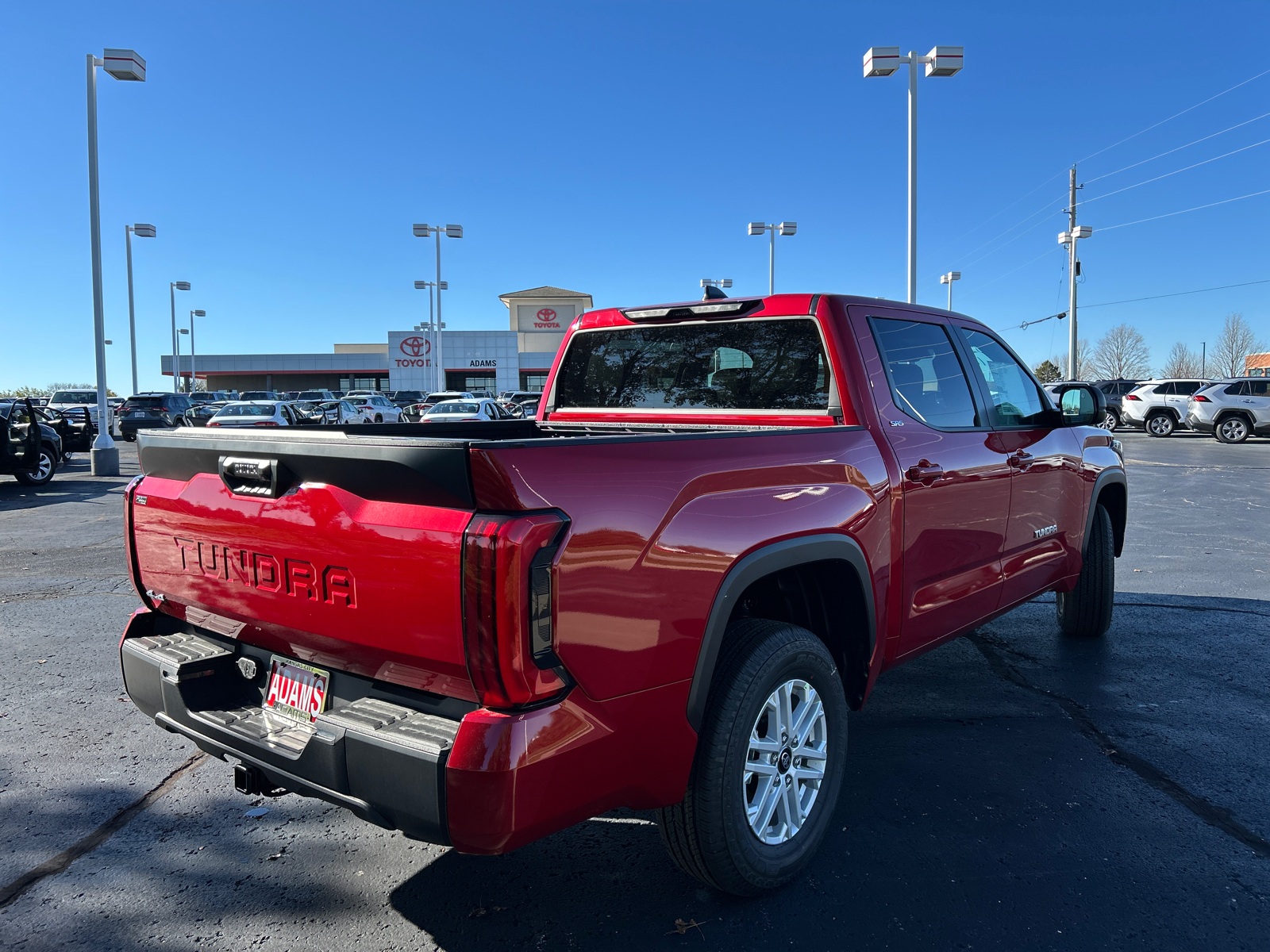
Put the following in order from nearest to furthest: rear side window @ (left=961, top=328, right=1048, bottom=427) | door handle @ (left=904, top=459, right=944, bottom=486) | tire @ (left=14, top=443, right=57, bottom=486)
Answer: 1. door handle @ (left=904, top=459, right=944, bottom=486)
2. rear side window @ (left=961, top=328, right=1048, bottom=427)
3. tire @ (left=14, top=443, right=57, bottom=486)

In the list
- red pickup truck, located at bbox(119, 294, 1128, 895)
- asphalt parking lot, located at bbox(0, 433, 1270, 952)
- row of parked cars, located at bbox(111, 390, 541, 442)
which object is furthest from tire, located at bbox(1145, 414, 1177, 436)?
red pickup truck, located at bbox(119, 294, 1128, 895)

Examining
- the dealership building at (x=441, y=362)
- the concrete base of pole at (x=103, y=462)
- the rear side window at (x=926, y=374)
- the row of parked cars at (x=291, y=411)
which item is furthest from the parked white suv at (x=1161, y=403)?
the dealership building at (x=441, y=362)

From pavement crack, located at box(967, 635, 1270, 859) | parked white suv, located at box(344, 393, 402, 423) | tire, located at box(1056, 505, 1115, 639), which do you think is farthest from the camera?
parked white suv, located at box(344, 393, 402, 423)

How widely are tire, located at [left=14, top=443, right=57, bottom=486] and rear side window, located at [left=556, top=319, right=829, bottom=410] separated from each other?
1452 centimetres


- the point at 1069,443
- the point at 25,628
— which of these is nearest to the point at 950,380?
the point at 1069,443

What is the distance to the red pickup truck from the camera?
81.3 inches

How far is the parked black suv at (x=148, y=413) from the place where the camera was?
28.8m

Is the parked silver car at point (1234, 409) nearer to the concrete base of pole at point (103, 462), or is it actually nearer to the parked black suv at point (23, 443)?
the concrete base of pole at point (103, 462)

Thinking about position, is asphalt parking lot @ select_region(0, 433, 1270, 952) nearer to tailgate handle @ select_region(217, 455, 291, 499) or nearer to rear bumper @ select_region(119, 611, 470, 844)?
rear bumper @ select_region(119, 611, 470, 844)

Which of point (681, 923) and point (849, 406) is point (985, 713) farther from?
point (681, 923)

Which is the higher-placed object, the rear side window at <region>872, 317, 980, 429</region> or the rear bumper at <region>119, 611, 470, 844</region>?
the rear side window at <region>872, 317, 980, 429</region>

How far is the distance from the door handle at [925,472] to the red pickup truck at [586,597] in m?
0.01

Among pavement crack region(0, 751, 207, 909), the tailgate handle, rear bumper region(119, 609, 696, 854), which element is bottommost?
pavement crack region(0, 751, 207, 909)

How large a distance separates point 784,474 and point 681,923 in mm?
1410
